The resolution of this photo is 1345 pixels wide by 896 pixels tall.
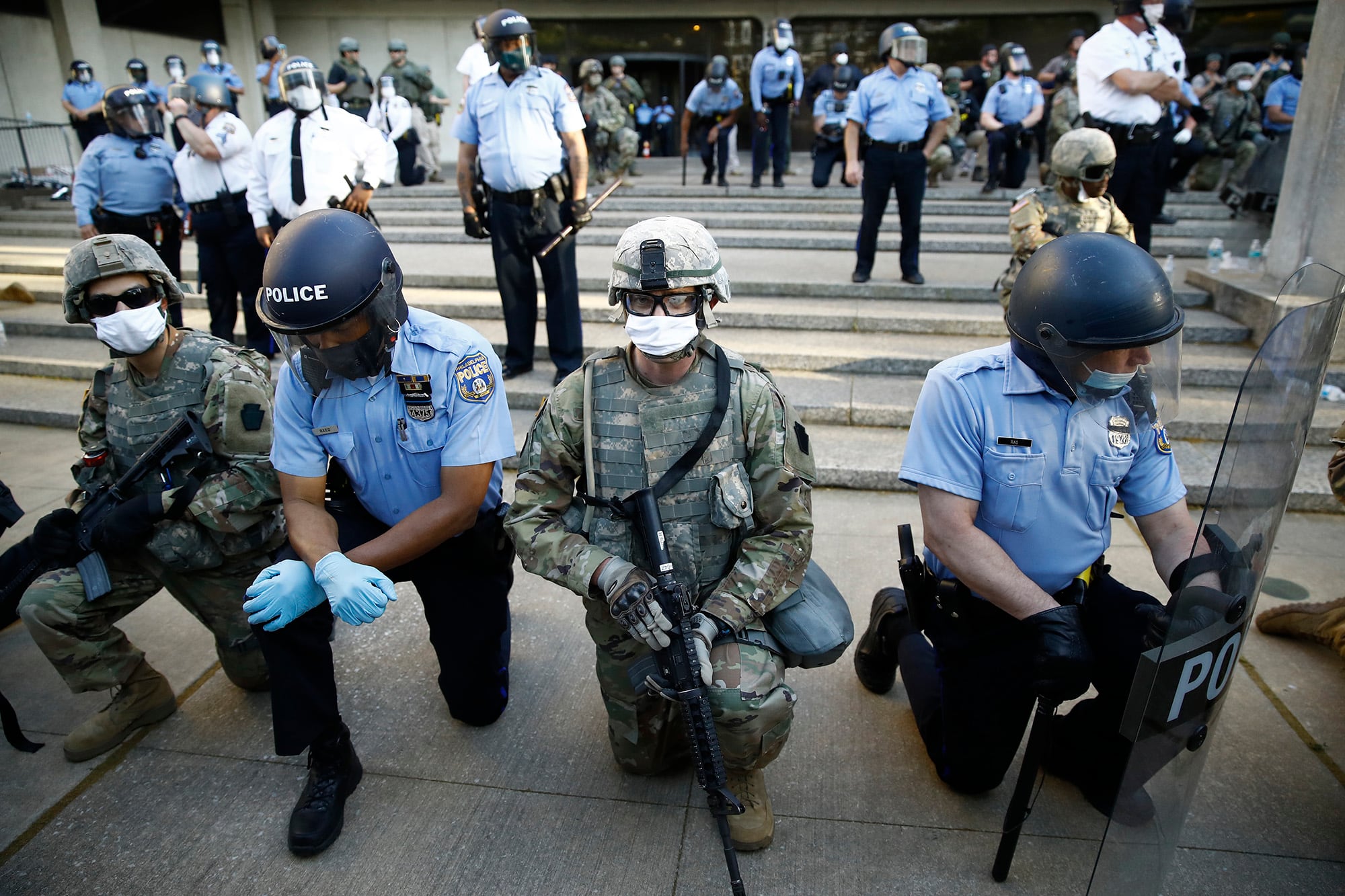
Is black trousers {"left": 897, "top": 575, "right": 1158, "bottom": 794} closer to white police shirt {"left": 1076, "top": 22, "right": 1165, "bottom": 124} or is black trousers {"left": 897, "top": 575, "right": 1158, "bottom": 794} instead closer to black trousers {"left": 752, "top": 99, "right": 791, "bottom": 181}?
white police shirt {"left": 1076, "top": 22, "right": 1165, "bottom": 124}

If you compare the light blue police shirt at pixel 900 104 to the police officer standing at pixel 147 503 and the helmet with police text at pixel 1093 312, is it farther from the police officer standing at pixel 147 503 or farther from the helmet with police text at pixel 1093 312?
the police officer standing at pixel 147 503

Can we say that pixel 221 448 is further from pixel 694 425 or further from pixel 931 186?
pixel 931 186

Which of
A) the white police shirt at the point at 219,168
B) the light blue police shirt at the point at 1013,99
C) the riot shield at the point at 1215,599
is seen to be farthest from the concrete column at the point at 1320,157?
the white police shirt at the point at 219,168

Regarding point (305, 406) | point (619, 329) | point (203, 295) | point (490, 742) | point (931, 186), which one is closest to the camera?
point (305, 406)

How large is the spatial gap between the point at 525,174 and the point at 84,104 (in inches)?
433

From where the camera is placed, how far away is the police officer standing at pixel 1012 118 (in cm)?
1067

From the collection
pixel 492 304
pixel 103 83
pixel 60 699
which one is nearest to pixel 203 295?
pixel 492 304

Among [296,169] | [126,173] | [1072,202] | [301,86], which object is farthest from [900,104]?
[126,173]

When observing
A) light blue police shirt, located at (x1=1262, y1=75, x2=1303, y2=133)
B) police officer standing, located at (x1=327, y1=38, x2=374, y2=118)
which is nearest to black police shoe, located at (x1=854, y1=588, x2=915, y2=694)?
police officer standing, located at (x1=327, y1=38, x2=374, y2=118)

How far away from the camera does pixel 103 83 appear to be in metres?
15.8

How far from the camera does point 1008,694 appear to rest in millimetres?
2301

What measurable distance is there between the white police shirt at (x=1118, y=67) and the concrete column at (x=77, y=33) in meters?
17.4

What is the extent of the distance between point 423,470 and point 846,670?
1725 mm

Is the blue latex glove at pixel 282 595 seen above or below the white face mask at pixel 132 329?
below
